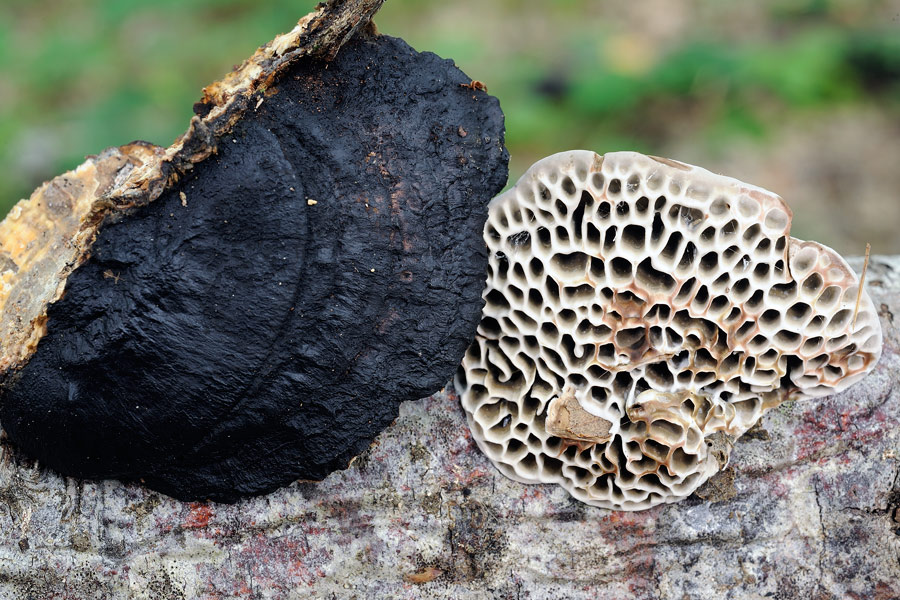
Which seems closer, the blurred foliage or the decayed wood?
the decayed wood

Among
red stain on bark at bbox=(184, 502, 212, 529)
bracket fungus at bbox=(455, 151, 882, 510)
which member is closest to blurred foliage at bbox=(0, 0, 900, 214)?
bracket fungus at bbox=(455, 151, 882, 510)

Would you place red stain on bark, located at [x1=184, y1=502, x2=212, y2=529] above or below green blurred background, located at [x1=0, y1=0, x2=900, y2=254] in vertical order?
below

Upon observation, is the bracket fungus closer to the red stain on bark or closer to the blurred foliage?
the red stain on bark

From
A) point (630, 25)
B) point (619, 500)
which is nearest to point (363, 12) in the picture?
point (619, 500)

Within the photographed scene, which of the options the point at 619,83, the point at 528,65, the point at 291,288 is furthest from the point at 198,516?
the point at 528,65

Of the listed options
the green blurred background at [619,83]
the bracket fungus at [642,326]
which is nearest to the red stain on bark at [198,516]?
the bracket fungus at [642,326]

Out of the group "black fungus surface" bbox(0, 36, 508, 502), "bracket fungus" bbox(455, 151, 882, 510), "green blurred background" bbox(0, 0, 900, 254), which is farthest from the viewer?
"green blurred background" bbox(0, 0, 900, 254)

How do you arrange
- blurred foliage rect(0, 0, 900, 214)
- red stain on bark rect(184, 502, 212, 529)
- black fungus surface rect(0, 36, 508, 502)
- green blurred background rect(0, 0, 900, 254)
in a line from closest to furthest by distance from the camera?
black fungus surface rect(0, 36, 508, 502)
red stain on bark rect(184, 502, 212, 529)
green blurred background rect(0, 0, 900, 254)
blurred foliage rect(0, 0, 900, 214)
